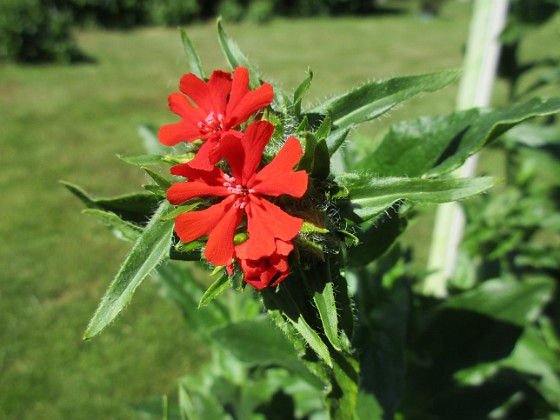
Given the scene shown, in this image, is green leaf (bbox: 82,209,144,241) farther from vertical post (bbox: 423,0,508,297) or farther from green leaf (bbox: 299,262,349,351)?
vertical post (bbox: 423,0,508,297)

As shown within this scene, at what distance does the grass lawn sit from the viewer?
12.9ft

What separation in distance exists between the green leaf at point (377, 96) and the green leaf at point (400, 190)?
0.58ft

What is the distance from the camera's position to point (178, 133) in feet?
3.92

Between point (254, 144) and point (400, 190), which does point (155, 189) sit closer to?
point (254, 144)

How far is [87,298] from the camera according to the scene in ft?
15.2

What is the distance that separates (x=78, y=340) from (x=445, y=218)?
289cm

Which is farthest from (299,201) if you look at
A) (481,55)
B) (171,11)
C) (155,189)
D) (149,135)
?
(171,11)

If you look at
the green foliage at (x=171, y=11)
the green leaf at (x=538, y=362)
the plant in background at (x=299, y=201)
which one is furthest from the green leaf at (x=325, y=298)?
the green foliage at (x=171, y=11)

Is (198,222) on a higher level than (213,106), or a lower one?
lower

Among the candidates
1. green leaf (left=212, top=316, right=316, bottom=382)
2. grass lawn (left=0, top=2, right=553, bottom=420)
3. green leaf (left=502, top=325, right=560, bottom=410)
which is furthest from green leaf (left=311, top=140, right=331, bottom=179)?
green leaf (left=502, top=325, right=560, bottom=410)

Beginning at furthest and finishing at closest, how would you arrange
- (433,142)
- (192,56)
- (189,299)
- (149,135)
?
(189,299) < (149,135) < (433,142) < (192,56)

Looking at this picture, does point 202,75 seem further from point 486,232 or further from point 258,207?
point 486,232

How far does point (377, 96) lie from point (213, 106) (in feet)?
1.25

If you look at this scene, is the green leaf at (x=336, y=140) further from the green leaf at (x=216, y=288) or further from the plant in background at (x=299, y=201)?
the green leaf at (x=216, y=288)
